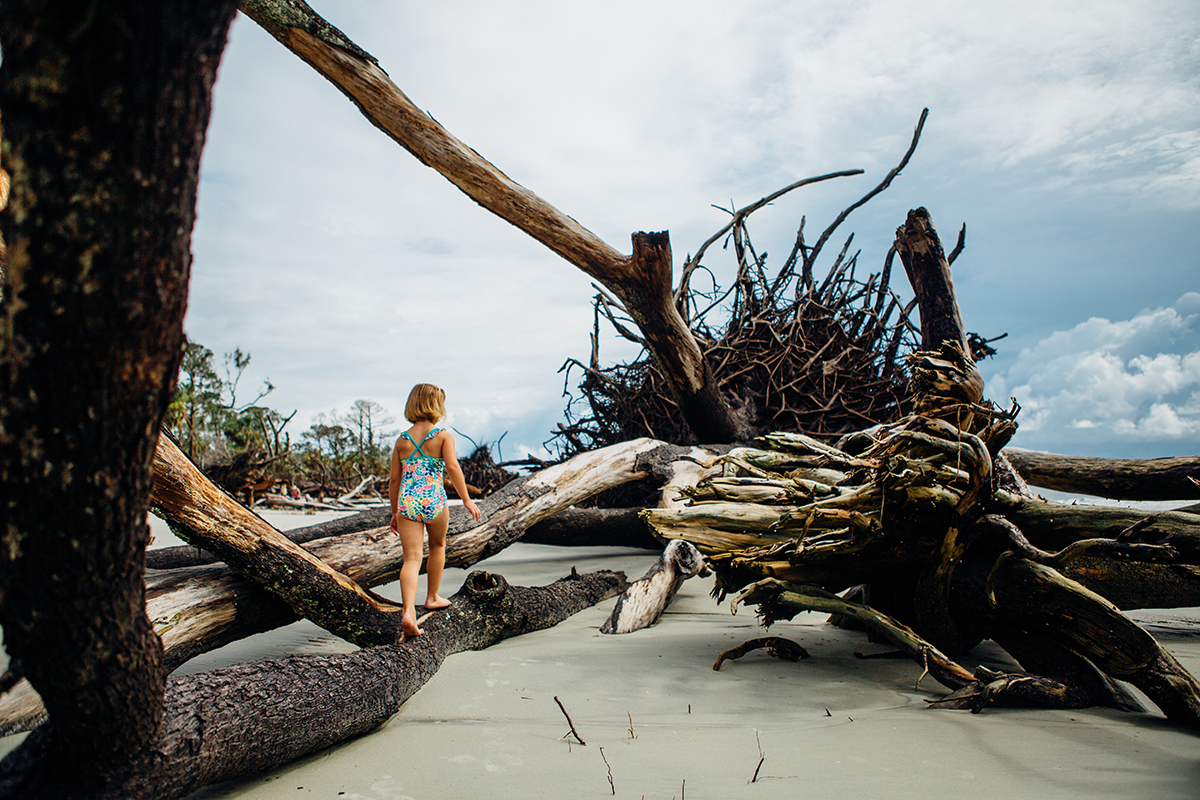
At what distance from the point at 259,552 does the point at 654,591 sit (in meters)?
2.35

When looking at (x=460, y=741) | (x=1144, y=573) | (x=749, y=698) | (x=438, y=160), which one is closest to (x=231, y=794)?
(x=460, y=741)

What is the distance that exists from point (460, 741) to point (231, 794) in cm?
68

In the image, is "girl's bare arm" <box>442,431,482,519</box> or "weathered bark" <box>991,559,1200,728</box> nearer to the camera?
"weathered bark" <box>991,559,1200,728</box>

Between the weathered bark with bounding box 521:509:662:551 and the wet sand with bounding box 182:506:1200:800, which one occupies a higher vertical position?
the weathered bark with bounding box 521:509:662:551

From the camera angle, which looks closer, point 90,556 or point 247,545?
point 90,556

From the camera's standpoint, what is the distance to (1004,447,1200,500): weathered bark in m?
4.66

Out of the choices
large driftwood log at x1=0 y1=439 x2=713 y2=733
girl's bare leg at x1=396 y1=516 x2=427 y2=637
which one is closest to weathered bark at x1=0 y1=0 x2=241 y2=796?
large driftwood log at x1=0 y1=439 x2=713 y2=733

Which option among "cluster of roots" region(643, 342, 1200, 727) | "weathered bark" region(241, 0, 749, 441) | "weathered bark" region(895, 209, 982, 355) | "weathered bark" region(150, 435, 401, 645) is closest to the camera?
"cluster of roots" region(643, 342, 1200, 727)

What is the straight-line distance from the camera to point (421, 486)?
3551 mm

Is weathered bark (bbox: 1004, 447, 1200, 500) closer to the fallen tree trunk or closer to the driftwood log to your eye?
the driftwood log

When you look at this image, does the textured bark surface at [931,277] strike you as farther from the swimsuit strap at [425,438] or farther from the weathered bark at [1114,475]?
the swimsuit strap at [425,438]

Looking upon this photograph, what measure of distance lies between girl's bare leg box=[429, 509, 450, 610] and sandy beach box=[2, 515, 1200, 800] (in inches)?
14.6

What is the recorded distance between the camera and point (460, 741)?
2203mm

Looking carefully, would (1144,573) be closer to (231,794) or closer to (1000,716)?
(1000,716)
